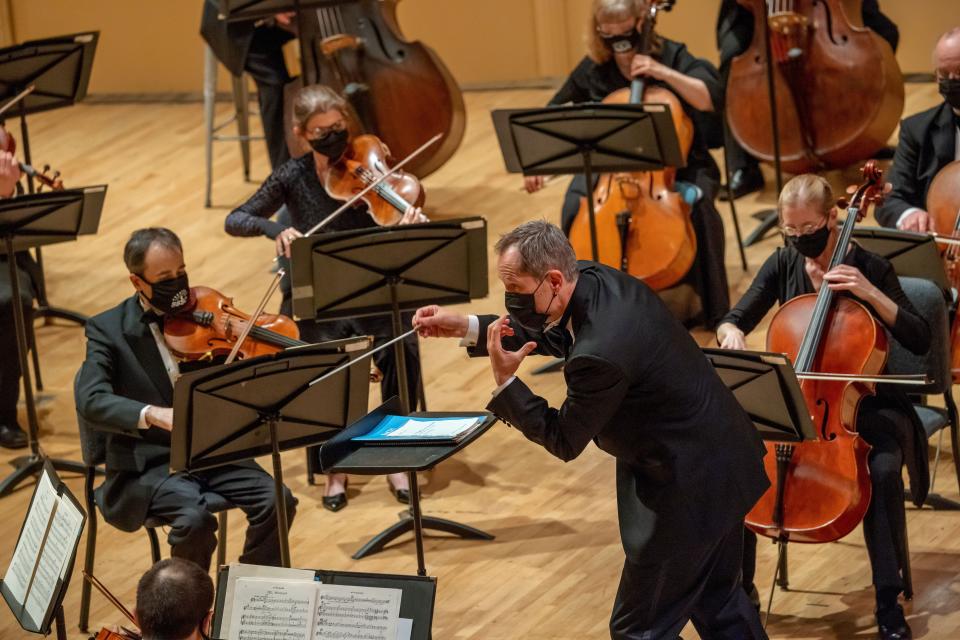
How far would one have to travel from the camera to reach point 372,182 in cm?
475

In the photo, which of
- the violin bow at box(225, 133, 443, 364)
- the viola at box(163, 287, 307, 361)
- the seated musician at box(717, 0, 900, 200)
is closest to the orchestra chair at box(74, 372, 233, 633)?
the viola at box(163, 287, 307, 361)

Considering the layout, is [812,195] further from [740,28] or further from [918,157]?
[740,28]

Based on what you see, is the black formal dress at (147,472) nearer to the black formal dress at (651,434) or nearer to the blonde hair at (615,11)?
the black formal dress at (651,434)

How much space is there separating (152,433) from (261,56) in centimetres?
289

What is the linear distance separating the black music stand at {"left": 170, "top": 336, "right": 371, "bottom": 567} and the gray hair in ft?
1.99

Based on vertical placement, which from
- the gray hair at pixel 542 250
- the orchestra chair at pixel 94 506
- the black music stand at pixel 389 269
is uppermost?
the gray hair at pixel 542 250

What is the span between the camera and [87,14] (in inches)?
368

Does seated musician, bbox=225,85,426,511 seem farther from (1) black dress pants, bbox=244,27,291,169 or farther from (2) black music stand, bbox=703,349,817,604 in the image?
(1) black dress pants, bbox=244,27,291,169

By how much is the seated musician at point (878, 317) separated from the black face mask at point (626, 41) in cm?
159

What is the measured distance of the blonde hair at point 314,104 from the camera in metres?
4.71

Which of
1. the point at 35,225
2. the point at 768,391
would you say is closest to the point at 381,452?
the point at 768,391

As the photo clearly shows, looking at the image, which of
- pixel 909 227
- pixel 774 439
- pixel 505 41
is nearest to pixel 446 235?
pixel 774 439

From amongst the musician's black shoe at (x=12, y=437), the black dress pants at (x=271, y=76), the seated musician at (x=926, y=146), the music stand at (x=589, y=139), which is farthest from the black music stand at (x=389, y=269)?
the black dress pants at (x=271, y=76)

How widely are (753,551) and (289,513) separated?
130cm
